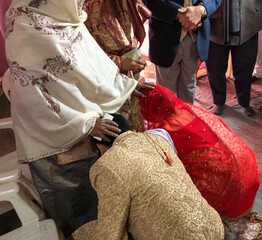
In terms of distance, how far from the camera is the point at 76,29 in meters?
1.04

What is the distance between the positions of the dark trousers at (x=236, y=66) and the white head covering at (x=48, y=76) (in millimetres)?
1298

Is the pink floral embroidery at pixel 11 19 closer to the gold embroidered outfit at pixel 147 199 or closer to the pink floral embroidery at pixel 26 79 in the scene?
the pink floral embroidery at pixel 26 79

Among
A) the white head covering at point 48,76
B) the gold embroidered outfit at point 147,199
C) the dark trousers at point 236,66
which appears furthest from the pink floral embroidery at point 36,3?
the dark trousers at point 236,66

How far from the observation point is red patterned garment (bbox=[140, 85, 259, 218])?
885 mm

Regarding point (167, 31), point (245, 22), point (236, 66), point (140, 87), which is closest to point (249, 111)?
point (236, 66)

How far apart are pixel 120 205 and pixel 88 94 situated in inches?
20.9

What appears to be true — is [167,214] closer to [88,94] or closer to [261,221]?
[261,221]

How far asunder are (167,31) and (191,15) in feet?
0.58

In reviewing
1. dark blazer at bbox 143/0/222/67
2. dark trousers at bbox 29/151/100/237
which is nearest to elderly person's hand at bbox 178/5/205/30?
dark blazer at bbox 143/0/222/67

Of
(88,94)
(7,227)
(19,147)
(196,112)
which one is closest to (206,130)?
(196,112)

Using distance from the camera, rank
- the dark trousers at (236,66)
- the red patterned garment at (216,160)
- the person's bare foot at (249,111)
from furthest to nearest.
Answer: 1. the person's bare foot at (249,111)
2. the dark trousers at (236,66)
3. the red patterned garment at (216,160)

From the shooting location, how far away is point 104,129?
3.19 feet

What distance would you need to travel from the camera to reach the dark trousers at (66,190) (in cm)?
100

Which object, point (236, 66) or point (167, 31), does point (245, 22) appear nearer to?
point (236, 66)
